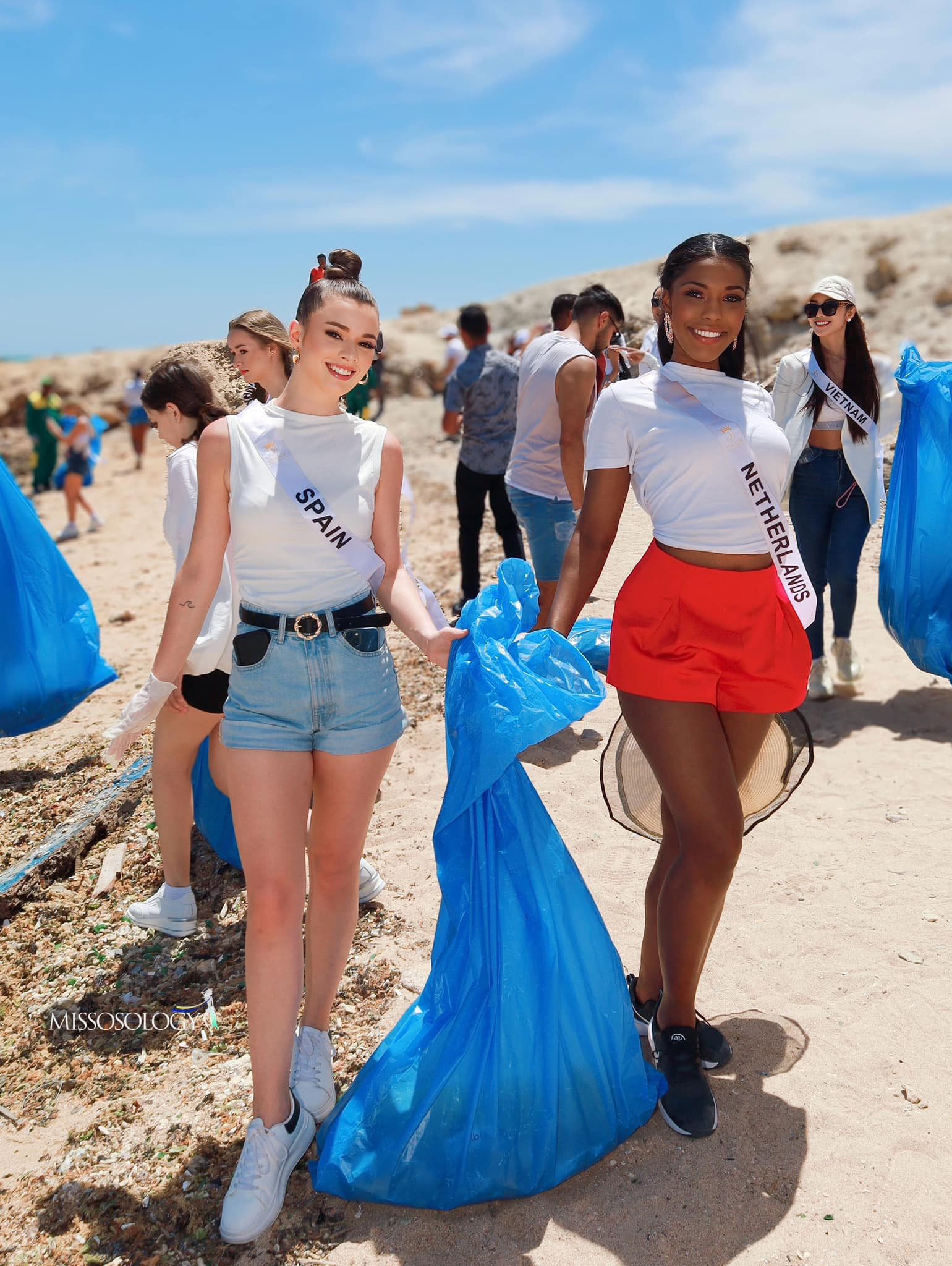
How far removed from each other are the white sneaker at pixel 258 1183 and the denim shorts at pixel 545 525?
243 cm

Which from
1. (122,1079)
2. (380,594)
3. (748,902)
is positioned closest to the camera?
(380,594)

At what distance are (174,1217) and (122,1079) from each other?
1.98 ft

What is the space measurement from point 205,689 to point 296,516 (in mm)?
1045

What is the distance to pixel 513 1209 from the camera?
204cm

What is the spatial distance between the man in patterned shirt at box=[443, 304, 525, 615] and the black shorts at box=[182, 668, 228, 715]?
281 cm

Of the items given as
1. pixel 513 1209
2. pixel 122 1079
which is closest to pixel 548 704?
pixel 513 1209

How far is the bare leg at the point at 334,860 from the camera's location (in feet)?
6.88

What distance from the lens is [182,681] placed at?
2.90 m

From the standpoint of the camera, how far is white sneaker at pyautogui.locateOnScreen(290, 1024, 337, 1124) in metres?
2.21

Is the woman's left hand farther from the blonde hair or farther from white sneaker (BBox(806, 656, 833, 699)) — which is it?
white sneaker (BBox(806, 656, 833, 699))

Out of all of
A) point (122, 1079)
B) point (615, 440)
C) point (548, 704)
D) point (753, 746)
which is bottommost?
point (122, 1079)

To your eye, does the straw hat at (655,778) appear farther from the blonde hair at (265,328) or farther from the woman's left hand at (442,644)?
the blonde hair at (265,328)

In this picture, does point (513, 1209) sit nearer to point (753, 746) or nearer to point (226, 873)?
point (753, 746)

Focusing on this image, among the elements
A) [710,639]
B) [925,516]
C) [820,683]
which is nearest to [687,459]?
[710,639]
